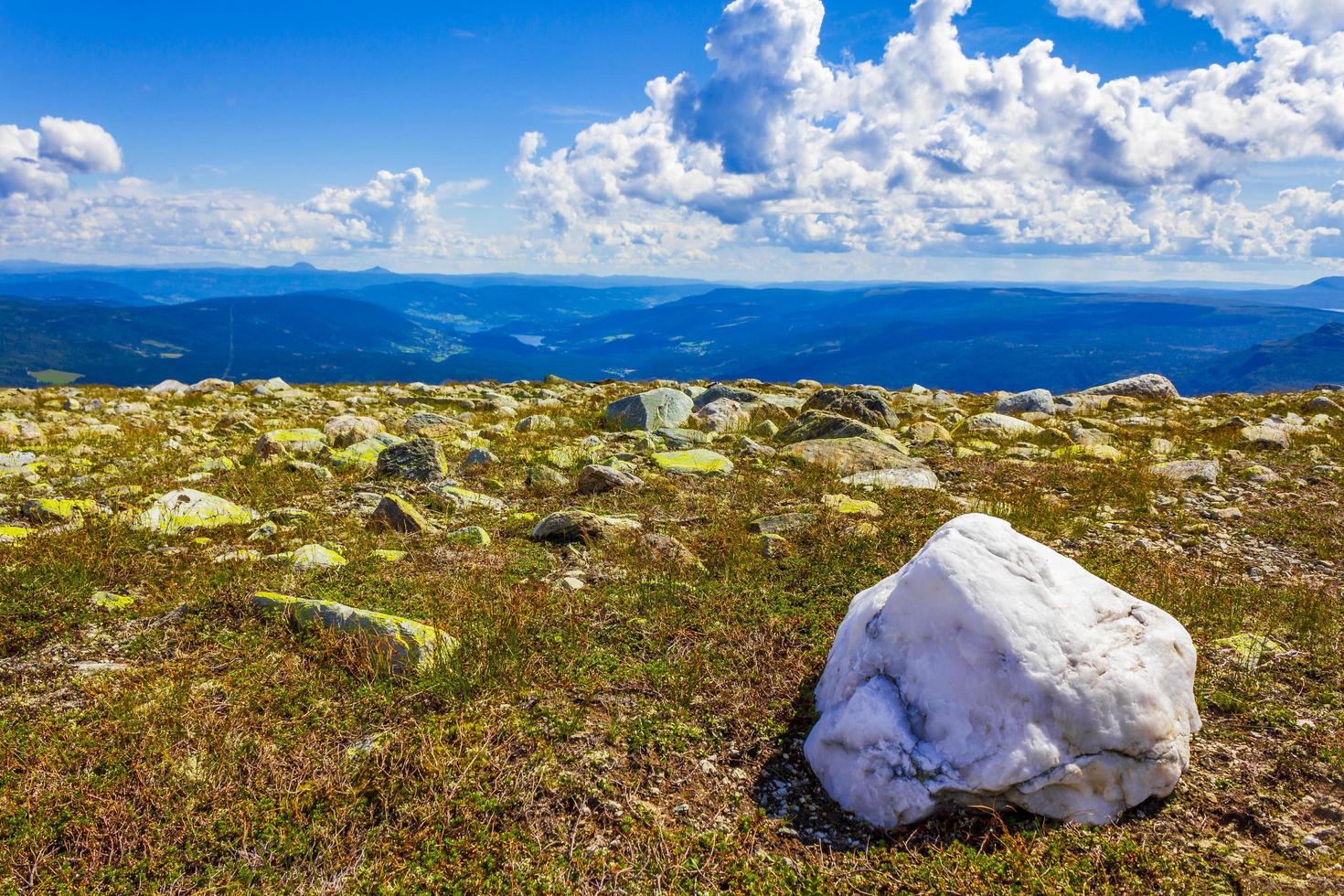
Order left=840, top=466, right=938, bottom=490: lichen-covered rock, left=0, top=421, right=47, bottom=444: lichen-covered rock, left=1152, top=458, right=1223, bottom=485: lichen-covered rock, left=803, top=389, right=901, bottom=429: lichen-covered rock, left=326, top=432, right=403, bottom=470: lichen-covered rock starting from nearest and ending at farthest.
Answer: left=840, top=466, right=938, bottom=490: lichen-covered rock → left=1152, top=458, right=1223, bottom=485: lichen-covered rock → left=326, top=432, right=403, bottom=470: lichen-covered rock → left=0, top=421, right=47, bottom=444: lichen-covered rock → left=803, top=389, right=901, bottom=429: lichen-covered rock

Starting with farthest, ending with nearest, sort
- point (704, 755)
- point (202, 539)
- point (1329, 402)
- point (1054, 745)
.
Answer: point (1329, 402) → point (202, 539) → point (704, 755) → point (1054, 745)

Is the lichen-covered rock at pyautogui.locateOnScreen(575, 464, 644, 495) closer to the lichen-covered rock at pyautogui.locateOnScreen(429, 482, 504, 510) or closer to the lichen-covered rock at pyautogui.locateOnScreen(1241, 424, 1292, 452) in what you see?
the lichen-covered rock at pyautogui.locateOnScreen(429, 482, 504, 510)

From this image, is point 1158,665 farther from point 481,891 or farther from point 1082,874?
point 481,891

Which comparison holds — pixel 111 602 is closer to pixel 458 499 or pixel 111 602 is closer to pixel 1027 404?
pixel 458 499

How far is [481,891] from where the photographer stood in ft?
12.0

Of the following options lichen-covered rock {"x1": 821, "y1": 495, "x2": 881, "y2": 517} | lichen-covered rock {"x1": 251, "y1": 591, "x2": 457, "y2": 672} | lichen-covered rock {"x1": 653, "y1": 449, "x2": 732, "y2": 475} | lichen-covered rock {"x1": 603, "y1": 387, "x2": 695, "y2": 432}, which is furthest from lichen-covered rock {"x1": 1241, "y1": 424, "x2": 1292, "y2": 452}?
lichen-covered rock {"x1": 251, "y1": 591, "x2": 457, "y2": 672}

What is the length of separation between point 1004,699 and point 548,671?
136 inches

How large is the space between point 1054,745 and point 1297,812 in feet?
5.70

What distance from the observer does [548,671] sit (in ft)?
18.4

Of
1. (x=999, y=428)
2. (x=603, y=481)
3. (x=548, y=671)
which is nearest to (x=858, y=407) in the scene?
(x=999, y=428)

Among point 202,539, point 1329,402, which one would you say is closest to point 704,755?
point 202,539

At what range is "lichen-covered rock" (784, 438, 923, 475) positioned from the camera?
43.5ft

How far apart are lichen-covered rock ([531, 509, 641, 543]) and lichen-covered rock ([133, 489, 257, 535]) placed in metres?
4.13

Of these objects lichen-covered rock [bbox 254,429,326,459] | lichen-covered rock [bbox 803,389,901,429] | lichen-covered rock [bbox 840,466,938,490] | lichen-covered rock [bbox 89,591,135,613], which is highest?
lichen-covered rock [bbox 803,389,901,429]
